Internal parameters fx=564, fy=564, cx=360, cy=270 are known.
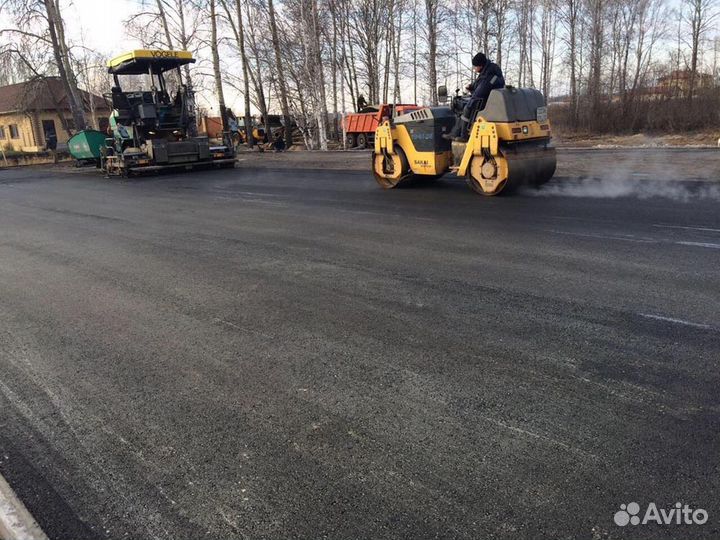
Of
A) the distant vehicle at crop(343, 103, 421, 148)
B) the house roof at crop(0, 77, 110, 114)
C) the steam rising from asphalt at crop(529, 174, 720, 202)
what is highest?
the house roof at crop(0, 77, 110, 114)

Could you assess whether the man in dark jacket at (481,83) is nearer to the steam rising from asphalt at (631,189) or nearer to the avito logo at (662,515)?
the steam rising from asphalt at (631,189)

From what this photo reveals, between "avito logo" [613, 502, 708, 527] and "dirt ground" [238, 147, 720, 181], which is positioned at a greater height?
"dirt ground" [238, 147, 720, 181]

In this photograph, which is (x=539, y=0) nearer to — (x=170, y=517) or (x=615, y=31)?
(x=615, y=31)

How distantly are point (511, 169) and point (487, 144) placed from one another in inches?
21.8

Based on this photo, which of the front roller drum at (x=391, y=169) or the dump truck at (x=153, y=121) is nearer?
the front roller drum at (x=391, y=169)

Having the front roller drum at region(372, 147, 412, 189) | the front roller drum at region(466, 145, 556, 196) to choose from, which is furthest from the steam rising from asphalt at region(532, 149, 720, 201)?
the front roller drum at region(372, 147, 412, 189)

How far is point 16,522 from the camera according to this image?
2127 millimetres

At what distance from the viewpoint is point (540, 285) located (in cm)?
473

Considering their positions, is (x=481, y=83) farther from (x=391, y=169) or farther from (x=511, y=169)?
(x=391, y=169)

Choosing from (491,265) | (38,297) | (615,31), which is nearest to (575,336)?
(491,265)

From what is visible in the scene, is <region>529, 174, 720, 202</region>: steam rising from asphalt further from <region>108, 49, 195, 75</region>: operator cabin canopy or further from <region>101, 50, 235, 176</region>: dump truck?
<region>108, 49, 195, 75</region>: operator cabin canopy

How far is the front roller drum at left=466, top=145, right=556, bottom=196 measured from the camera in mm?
9055

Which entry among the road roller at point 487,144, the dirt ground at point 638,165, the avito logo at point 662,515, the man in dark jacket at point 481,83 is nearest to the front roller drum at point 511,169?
the road roller at point 487,144

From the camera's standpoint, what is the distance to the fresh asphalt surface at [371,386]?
2225 mm
